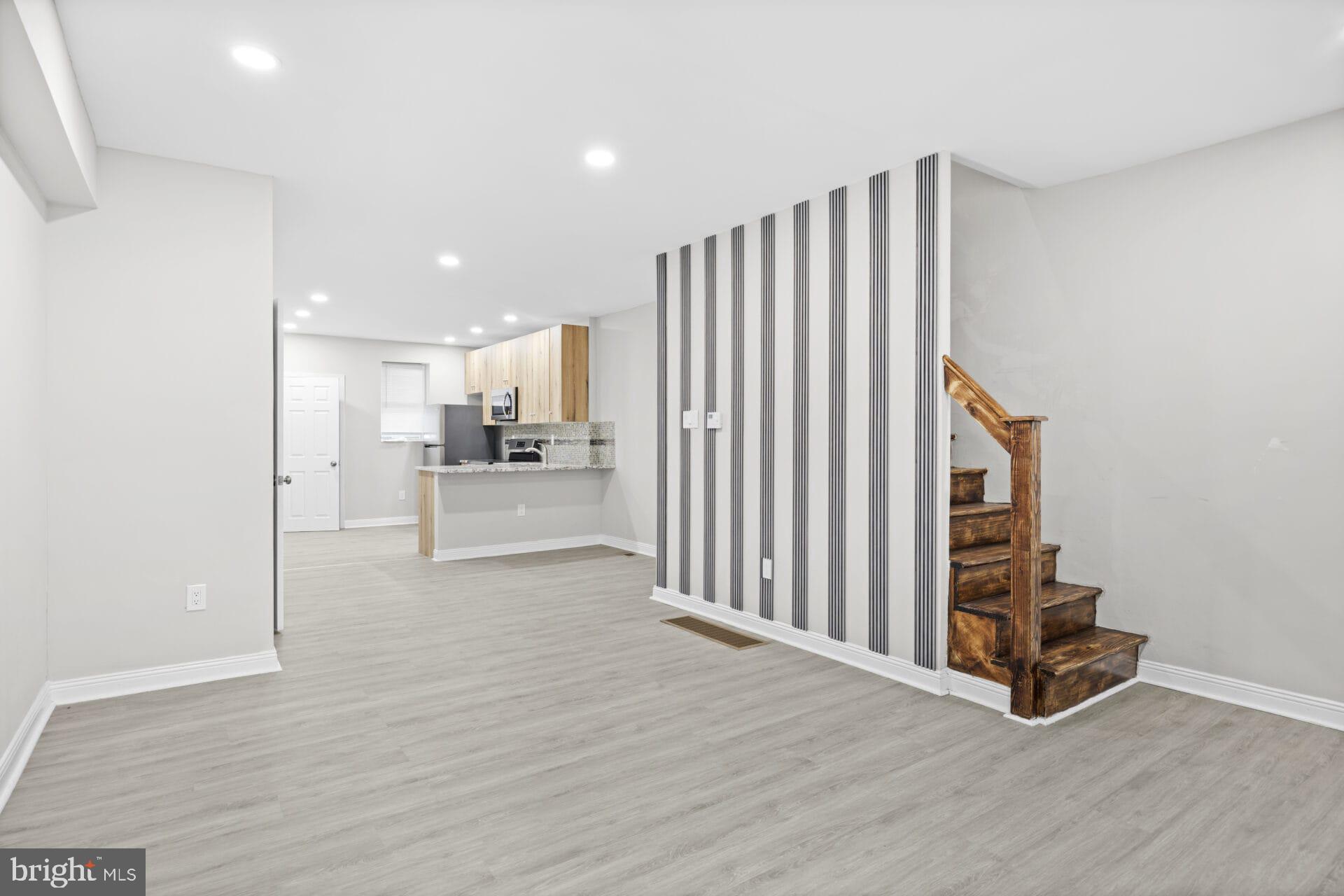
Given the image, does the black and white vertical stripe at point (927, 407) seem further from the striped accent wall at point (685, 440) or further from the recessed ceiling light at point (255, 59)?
the recessed ceiling light at point (255, 59)

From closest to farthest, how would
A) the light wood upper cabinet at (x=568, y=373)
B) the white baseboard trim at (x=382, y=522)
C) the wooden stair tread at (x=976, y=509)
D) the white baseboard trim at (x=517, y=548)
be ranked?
the wooden stair tread at (x=976, y=509), the white baseboard trim at (x=517, y=548), the light wood upper cabinet at (x=568, y=373), the white baseboard trim at (x=382, y=522)

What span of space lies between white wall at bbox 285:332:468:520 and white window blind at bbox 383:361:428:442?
0.30ft

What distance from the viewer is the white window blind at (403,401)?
940 cm

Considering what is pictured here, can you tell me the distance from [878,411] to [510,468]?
4.50m

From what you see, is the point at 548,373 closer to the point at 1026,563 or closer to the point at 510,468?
the point at 510,468

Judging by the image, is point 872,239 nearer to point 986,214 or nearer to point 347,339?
point 986,214

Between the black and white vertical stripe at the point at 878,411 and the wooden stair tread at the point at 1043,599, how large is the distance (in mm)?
424

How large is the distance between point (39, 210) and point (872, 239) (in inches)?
143

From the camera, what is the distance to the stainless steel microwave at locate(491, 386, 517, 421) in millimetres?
8430

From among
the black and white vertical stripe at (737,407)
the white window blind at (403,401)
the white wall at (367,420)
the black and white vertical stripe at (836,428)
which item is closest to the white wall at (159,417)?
the black and white vertical stripe at (737,407)

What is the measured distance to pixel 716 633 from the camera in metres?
4.14

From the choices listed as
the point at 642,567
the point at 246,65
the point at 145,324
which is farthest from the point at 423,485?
the point at 246,65

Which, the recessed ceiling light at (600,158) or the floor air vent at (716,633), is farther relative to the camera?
the floor air vent at (716,633)

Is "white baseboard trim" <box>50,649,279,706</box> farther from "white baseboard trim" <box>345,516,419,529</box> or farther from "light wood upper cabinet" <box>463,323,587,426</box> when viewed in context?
"white baseboard trim" <box>345,516,419,529</box>
